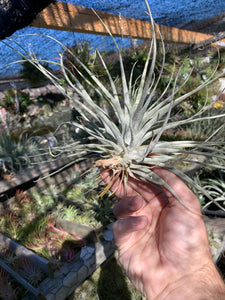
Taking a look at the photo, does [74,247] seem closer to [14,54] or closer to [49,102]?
[14,54]

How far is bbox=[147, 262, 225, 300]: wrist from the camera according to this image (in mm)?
898

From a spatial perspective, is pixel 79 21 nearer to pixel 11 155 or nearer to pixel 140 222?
pixel 11 155

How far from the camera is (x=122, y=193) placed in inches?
52.7

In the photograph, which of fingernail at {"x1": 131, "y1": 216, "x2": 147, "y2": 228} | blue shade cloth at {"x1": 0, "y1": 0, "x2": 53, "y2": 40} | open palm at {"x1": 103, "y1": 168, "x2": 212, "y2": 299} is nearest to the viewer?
open palm at {"x1": 103, "y1": 168, "x2": 212, "y2": 299}

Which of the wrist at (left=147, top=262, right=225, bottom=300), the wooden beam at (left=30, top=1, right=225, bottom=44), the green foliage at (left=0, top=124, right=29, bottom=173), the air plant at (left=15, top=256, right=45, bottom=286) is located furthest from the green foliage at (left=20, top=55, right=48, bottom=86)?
the wrist at (left=147, top=262, right=225, bottom=300)

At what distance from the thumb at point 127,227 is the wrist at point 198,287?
32 centimetres

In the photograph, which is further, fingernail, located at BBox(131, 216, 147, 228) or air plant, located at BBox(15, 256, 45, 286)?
air plant, located at BBox(15, 256, 45, 286)

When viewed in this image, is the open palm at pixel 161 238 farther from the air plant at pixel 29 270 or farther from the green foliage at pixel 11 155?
the green foliage at pixel 11 155

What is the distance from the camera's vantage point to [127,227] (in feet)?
4.05

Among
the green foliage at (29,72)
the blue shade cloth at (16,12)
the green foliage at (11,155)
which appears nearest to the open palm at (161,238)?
the blue shade cloth at (16,12)

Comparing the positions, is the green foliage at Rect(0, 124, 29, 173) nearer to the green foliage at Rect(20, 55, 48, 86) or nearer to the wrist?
the green foliage at Rect(20, 55, 48, 86)

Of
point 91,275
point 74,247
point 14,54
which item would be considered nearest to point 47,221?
point 74,247

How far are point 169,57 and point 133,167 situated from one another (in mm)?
4981

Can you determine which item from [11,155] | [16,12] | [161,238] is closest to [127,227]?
[161,238]
